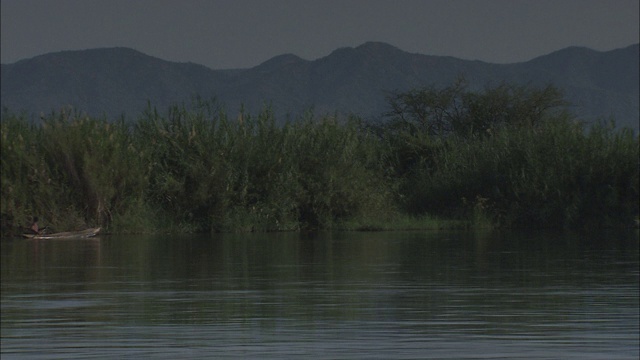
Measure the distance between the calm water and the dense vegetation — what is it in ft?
15.9

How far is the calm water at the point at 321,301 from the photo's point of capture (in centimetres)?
959

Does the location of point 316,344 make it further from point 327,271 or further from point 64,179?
point 64,179

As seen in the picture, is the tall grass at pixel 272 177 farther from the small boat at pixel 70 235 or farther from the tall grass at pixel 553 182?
the small boat at pixel 70 235

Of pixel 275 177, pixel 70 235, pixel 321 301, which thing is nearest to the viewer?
pixel 321 301

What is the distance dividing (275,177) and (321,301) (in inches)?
726

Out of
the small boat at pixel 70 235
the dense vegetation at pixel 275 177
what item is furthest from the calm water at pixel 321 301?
the dense vegetation at pixel 275 177

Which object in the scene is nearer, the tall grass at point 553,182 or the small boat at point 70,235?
the small boat at point 70,235

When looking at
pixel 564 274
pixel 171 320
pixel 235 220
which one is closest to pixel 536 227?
pixel 235 220

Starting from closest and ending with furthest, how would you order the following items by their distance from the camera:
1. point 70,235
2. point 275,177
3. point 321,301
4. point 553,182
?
point 321,301 < point 70,235 < point 275,177 < point 553,182

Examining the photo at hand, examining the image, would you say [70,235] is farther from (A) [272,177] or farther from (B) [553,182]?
(B) [553,182]

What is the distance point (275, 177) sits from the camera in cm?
3206

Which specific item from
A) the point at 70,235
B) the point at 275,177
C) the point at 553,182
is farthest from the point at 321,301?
the point at 553,182

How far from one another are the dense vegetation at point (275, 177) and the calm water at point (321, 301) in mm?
4834

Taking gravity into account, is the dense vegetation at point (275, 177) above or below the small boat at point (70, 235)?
above
